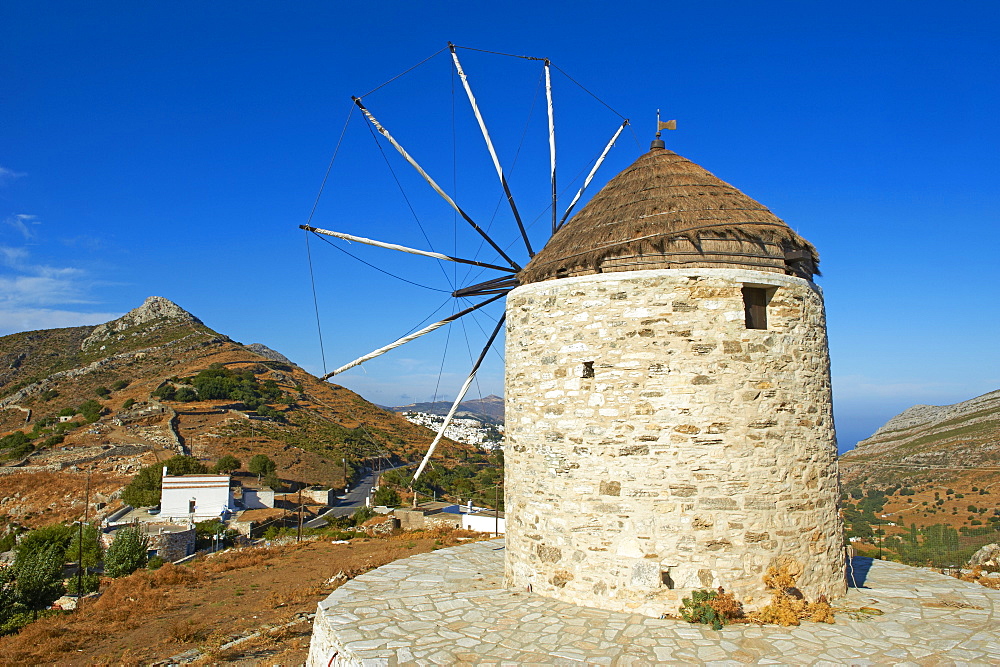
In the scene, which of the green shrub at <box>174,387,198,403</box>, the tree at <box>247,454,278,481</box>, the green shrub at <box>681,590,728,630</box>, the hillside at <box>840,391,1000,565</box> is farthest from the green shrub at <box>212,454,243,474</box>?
the green shrub at <box>681,590,728,630</box>

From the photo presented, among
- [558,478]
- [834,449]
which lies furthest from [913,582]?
[558,478]

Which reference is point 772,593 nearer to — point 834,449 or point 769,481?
point 769,481

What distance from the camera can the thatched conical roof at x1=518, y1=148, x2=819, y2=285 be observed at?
6.69 m

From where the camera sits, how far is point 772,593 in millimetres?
6273

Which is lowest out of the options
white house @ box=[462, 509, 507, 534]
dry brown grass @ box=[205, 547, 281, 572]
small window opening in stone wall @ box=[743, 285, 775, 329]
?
dry brown grass @ box=[205, 547, 281, 572]

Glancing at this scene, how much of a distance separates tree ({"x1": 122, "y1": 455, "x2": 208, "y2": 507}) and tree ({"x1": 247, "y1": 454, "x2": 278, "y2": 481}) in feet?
9.42

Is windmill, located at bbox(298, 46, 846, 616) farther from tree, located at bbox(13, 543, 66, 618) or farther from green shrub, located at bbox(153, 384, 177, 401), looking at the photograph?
green shrub, located at bbox(153, 384, 177, 401)

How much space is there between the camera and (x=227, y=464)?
3403cm

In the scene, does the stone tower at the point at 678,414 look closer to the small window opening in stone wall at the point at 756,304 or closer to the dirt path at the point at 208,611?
the small window opening in stone wall at the point at 756,304

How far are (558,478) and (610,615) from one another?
1.48 m

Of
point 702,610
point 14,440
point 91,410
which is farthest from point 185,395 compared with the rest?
point 702,610

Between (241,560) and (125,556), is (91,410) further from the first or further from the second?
(241,560)

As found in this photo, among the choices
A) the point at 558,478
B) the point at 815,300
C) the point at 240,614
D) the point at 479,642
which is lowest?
the point at 240,614

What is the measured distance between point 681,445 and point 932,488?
2576cm
